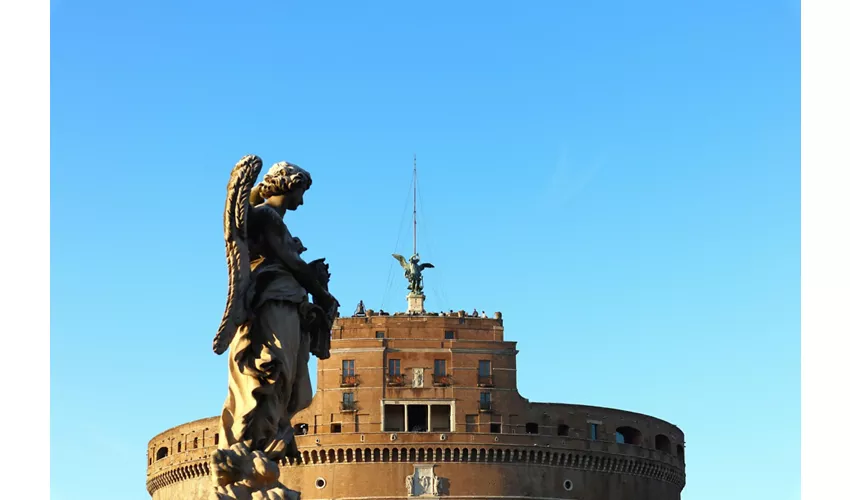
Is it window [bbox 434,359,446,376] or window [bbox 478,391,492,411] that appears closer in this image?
window [bbox 434,359,446,376]

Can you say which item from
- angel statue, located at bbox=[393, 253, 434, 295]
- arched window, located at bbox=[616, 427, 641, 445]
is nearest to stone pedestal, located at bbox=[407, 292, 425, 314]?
angel statue, located at bbox=[393, 253, 434, 295]

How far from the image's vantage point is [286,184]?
1030 centimetres

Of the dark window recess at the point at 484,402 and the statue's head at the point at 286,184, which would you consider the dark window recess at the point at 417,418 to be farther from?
the statue's head at the point at 286,184

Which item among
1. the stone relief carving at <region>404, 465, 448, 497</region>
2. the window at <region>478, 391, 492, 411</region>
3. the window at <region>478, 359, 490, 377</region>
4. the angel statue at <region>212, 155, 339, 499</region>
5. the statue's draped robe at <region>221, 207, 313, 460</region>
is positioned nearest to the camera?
the angel statue at <region>212, 155, 339, 499</region>

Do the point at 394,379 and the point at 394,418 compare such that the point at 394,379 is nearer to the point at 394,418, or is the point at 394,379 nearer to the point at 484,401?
the point at 394,418

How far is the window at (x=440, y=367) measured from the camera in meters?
81.2

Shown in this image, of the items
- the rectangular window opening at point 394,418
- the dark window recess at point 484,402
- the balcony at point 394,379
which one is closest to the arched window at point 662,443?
the dark window recess at point 484,402

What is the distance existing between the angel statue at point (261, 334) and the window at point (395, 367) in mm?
71130

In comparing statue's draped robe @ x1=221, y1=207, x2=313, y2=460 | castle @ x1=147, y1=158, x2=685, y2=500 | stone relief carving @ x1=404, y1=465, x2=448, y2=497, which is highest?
castle @ x1=147, y1=158, x2=685, y2=500

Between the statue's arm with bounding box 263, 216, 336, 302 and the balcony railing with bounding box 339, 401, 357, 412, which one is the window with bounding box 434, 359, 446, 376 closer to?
the balcony railing with bounding box 339, 401, 357, 412

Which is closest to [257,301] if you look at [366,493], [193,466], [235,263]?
[235,263]

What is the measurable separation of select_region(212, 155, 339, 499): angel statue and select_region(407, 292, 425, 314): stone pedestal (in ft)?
256

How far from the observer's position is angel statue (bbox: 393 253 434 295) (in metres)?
90.1

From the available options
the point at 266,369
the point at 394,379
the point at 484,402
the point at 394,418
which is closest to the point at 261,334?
the point at 266,369
